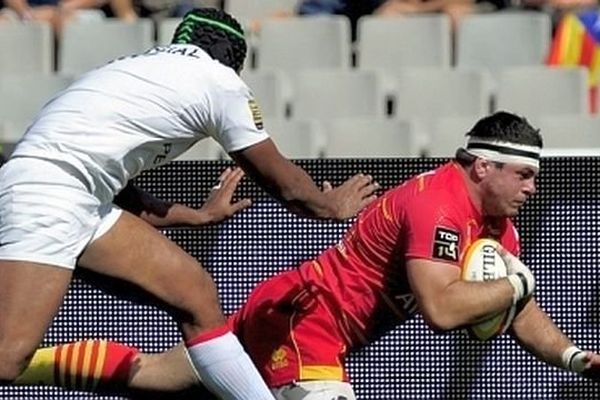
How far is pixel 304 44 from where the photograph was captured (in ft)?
33.3

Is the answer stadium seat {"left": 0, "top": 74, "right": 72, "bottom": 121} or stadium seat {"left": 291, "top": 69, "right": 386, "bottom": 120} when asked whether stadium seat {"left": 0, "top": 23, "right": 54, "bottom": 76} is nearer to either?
stadium seat {"left": 0, "top": 74, "right": 72, "bottom": 121}

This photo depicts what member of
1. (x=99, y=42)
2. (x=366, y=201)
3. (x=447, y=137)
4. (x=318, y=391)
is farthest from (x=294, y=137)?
(x=318, y=391)

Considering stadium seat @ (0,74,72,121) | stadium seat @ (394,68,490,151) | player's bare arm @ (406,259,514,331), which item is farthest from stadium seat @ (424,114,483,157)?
player's bare arm @ (406,259,514,331)

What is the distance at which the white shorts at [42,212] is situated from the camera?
514 centimetres

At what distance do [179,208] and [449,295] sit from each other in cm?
102

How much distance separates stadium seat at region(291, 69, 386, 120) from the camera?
9.55m

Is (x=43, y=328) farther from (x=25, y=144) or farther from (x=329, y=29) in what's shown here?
(x=329, y=29)

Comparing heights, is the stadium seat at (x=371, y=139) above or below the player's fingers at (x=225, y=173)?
below

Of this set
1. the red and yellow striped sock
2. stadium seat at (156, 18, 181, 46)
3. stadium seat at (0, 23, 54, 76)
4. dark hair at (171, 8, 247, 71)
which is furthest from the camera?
stadium seat at (0, 23, 54, 76)

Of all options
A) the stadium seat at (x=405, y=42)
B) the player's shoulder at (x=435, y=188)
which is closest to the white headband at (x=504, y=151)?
the player's shoulder at (x=435, y=188)

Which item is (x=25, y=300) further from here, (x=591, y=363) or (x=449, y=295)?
(x=591, y=363)

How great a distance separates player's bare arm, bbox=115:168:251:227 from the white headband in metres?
0.83

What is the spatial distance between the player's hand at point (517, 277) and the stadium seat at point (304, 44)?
14.8 ft

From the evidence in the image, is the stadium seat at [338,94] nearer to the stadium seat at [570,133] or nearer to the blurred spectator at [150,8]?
the stadium seat at [570,133]
